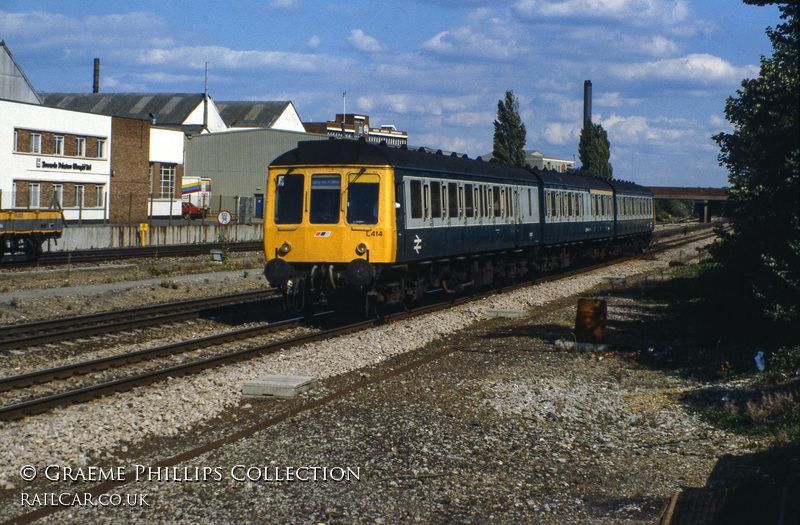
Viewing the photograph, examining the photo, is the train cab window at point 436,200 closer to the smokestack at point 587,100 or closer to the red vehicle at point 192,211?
the red vehicle at point 192,211

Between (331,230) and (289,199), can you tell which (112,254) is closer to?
(289,199)

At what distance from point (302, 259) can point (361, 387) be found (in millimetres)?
5227

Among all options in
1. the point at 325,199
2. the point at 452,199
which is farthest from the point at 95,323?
the point at 452,199

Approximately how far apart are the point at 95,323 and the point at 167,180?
142ft

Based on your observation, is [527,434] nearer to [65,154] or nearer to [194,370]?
[194,370]

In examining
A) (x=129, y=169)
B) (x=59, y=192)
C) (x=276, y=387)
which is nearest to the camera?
(x=276, y=387)

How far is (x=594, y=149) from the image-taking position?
300 ft

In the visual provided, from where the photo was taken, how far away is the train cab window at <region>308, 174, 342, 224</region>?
15070 mm

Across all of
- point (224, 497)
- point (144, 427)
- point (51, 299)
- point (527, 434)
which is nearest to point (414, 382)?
point (527, 434)

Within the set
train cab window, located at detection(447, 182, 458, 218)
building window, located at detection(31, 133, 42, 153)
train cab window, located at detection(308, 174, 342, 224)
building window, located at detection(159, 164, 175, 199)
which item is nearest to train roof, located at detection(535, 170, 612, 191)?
train cab window, located at detection(447, 182, 458, 218)

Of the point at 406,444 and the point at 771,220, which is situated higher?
the point at 771,220

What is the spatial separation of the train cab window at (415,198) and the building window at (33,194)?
36.2 metres

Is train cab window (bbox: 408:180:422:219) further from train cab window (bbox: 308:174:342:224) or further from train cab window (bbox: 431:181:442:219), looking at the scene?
train cab window (bbox: 308:174:342:224)

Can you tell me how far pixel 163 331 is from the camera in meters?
14.9
